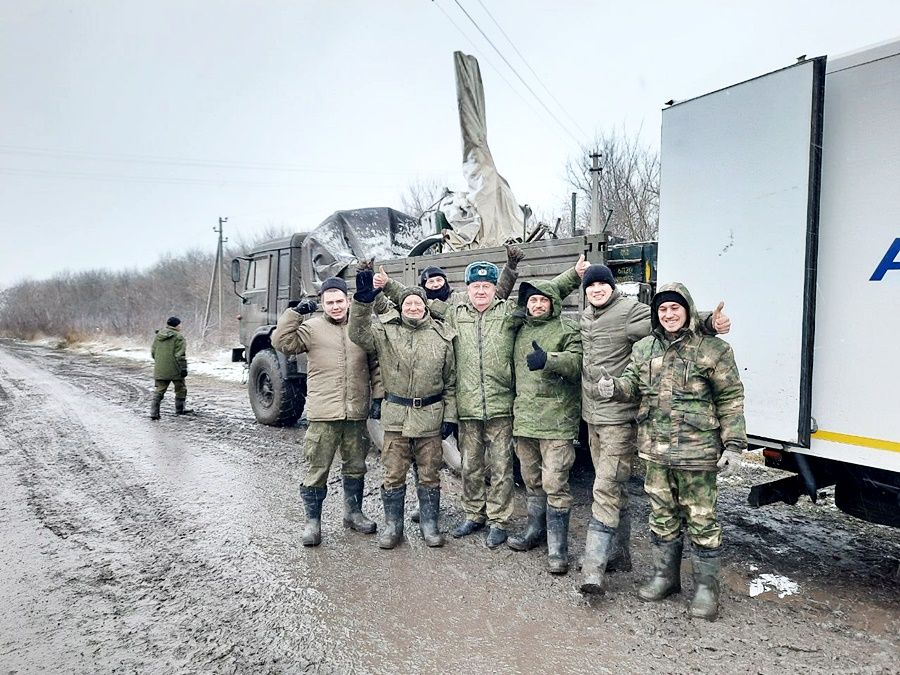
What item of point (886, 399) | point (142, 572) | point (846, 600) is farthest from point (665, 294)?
point (142, 572)

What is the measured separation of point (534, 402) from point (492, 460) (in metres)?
0.57

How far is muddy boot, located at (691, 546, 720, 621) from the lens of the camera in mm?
2938

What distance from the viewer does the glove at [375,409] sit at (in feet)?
13.9

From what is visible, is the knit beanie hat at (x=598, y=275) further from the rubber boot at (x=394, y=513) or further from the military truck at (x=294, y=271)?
the military truck at (x=294, y=271)

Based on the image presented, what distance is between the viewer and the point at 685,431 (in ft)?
9.78

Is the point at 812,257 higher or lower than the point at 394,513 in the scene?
higher

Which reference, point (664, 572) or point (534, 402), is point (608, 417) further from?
point (664, 572)

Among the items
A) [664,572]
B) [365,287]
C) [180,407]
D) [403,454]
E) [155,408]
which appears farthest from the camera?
[180,407]

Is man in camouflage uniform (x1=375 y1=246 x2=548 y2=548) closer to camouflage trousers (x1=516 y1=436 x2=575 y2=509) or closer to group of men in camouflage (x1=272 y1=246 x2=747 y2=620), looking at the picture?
group of men in camouflage (x1=272 y1=246 x2=747 y2=620)

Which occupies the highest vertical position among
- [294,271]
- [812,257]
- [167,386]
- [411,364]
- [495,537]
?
[294,271]

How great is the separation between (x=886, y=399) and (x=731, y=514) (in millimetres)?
2152

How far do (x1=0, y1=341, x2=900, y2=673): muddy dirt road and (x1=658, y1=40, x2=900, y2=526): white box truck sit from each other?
714 mm

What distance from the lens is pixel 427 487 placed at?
13.3 ft

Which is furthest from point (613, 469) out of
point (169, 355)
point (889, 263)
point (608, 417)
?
point (169, 355)
